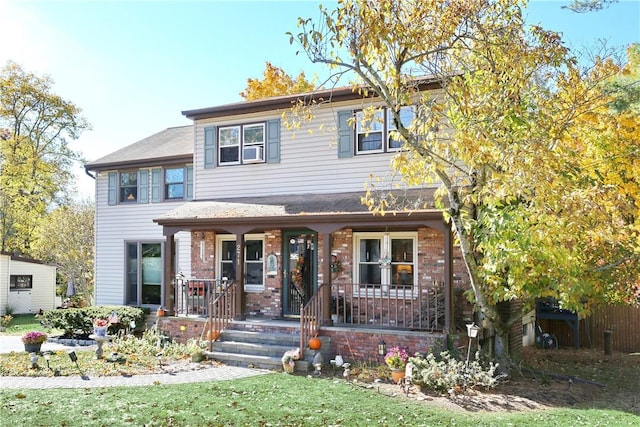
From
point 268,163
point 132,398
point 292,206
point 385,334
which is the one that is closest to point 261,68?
point 268,163

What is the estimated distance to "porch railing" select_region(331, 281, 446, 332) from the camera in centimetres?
1123

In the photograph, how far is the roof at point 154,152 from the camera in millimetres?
17172

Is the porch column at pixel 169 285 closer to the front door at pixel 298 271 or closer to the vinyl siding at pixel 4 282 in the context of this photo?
the front door at pixel 298 271

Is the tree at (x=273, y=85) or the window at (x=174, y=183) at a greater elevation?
the tree at (x=273, y=85)

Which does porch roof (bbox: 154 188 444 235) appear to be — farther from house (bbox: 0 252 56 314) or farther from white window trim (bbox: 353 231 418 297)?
house (bbox: 0 252 56 314)

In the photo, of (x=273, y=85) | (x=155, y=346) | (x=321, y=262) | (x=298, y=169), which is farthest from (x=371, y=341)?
(x=273, y=85)

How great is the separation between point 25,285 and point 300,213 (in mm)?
18006

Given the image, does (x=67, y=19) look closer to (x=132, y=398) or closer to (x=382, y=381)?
(x=132, y=398)

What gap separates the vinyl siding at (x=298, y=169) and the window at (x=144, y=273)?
3005 mm

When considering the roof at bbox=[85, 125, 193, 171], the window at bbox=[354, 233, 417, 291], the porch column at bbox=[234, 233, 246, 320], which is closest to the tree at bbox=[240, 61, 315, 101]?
the roof at bbox=[85, 125, 193, 171]

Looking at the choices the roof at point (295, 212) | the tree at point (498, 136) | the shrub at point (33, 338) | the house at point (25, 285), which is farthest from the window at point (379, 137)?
the house at point (25, 285)

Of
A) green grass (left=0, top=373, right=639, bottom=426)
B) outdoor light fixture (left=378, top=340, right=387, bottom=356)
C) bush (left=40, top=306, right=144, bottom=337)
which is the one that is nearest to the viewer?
green grass (left=0, top=373, right=639, bottom=426)

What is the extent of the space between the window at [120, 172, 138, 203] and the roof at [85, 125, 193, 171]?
41cm

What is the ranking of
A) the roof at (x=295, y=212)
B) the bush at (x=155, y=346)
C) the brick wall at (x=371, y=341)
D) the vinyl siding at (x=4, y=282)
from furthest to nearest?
the vinyl siding at (x=4, y=282) → the bush at (x=155, y=346) → the roof at (x=295, y=212) → the brick wall at (x=371, y=341)
